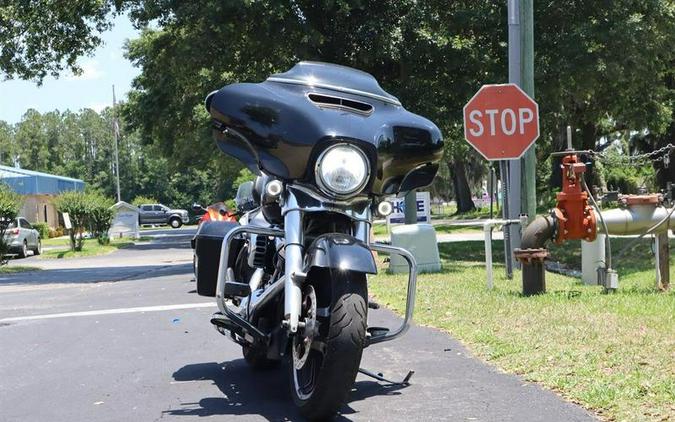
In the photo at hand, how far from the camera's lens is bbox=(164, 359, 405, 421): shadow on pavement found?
4.82 m

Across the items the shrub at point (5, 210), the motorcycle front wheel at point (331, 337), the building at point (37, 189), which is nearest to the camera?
the motorcycle front wheel at point (331, 337)

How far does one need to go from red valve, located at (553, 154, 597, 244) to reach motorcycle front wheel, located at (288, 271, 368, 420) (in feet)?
15.0

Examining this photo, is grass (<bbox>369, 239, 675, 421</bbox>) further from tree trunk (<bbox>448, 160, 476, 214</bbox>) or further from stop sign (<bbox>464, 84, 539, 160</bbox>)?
tree trunk (<bbox>448, 160, 476, 214</bbox>)

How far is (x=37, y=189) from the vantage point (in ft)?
151

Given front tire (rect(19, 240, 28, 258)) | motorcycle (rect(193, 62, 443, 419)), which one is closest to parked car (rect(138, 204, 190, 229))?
front tire (rect(19, 240, 28, 258))

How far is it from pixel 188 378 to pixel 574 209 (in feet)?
15.5

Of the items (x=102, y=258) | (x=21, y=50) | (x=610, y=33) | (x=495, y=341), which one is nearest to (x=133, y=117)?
(x=102, y=258)

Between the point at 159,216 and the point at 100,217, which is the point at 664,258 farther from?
the point at 159,216

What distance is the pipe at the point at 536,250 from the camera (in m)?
8.38

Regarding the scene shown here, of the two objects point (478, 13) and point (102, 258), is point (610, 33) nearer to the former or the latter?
point (478, 13)

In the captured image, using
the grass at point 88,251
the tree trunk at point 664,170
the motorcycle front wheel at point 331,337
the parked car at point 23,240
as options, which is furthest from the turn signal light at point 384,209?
the tree trunk at point 664,170

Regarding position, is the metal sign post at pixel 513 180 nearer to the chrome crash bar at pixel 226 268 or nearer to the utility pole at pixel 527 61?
the utility pole at pixel 527 61

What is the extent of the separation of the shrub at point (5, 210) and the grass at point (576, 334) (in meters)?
13.9

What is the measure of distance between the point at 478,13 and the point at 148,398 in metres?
12.9
